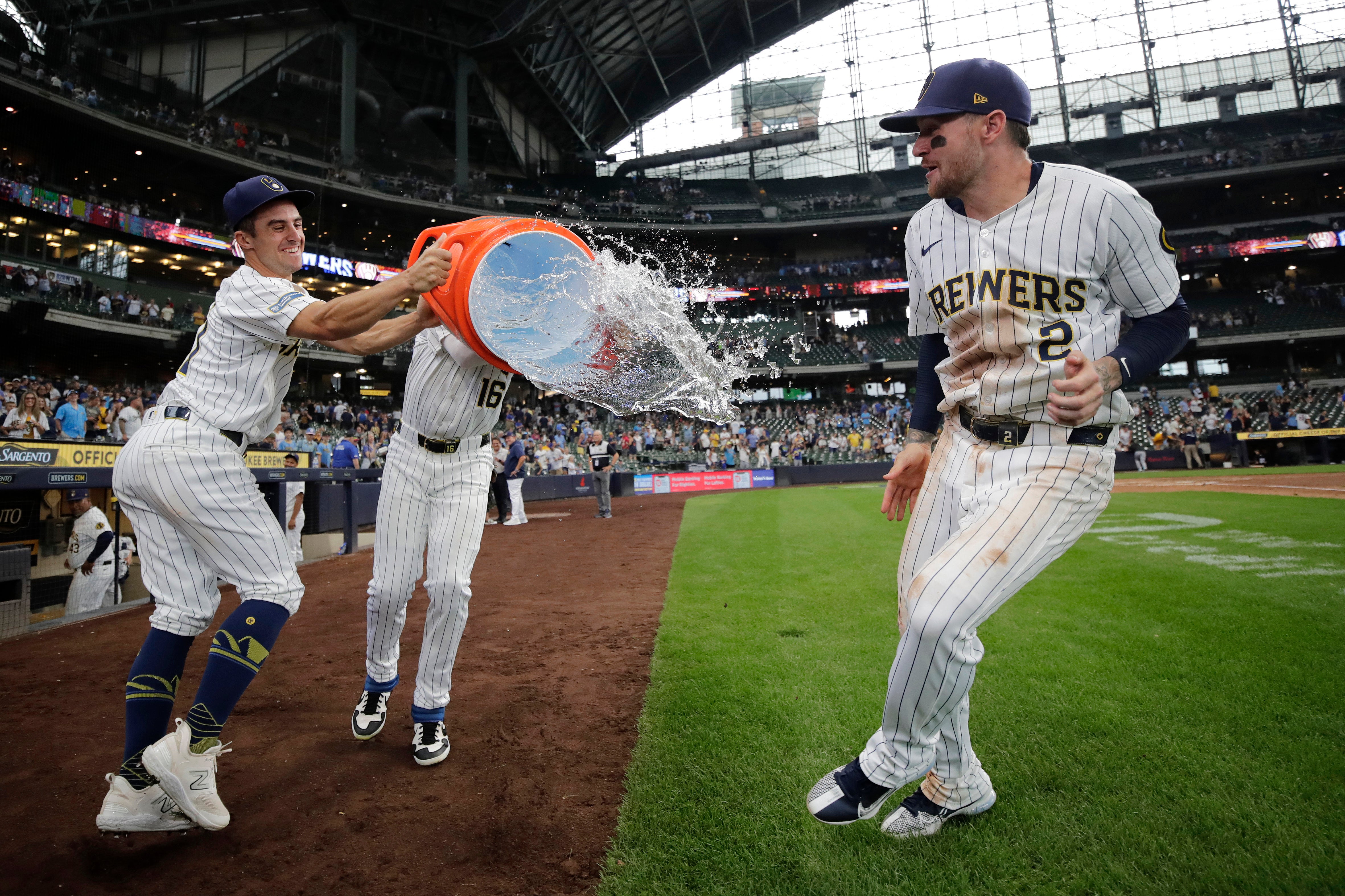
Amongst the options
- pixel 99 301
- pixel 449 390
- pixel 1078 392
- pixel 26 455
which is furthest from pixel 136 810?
pixel 99 301

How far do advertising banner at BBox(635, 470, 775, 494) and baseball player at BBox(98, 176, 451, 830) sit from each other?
23.2 m

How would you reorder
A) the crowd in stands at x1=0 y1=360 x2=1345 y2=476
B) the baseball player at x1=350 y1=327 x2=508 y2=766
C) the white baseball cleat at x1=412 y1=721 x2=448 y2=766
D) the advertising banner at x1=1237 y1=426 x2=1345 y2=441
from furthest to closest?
1. the advertising banner at x1=1237 y1=426 x2=1345 y2=441
2. the crowd in stands at x1=0 y1=360 x2=1345 y2=476
3. the baseball player at x1=350 y1=327 x2=508 y2=766
4. the white baseball cleat at x1=412 y1=721 x2=448 y2=766

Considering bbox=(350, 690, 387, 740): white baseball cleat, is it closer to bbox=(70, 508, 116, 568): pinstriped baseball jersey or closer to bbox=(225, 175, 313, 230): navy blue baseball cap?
bbox=(225, 175, 313, 230): navy blue baseball cap

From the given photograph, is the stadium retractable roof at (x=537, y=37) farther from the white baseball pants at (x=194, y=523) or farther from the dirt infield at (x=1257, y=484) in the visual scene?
the white baseball pants at (x=194, y=523)

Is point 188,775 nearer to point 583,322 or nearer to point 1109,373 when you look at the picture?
point 583,322

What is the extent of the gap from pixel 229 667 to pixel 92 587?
5.66 meters

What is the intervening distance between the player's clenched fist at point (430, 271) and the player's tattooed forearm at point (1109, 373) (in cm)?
222

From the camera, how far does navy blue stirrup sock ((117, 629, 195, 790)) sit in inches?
95.9

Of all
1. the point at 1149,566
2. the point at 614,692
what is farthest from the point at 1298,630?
the point at 614,692

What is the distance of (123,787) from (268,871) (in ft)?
2.23

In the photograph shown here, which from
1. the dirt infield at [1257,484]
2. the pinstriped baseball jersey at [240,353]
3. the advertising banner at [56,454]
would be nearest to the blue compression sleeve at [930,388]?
the pinstriped baseball jersey at [240,353]

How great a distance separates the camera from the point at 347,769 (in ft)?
9.64

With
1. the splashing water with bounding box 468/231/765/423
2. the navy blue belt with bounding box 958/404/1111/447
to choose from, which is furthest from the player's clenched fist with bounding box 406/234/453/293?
the navy blue belt with bounding box 958/404/1111/447

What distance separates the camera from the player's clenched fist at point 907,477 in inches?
97.8
